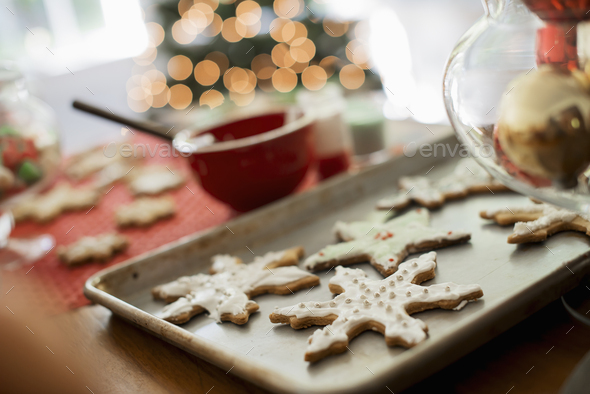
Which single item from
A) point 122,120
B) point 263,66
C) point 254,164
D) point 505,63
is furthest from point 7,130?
point 263,66

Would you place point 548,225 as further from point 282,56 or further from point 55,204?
point 282,56

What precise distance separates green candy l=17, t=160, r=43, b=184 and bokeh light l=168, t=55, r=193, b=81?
1346 millimetres

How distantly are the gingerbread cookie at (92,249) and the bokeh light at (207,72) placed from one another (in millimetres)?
1418

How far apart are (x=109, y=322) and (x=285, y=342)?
0.95 feet

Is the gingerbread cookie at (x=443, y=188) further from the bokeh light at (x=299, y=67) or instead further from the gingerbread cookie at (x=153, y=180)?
the bokeh light at (x=299, y=67)

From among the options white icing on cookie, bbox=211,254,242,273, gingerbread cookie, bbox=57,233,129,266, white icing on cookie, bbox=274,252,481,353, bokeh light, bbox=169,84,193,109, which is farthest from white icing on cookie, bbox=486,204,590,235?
bokeh light, bbox=169,84,193,109

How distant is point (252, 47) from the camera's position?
2.05 meters

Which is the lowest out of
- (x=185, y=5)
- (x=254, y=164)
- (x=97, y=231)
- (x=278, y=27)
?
(x=97, y=231)

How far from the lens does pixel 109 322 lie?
2.15 ft

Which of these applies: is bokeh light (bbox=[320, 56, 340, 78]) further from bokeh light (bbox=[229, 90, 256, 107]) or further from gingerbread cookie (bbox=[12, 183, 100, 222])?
gingerbread cookie (bbox=[12, 183, 100, 222])

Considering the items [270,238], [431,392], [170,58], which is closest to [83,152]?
[170,58]

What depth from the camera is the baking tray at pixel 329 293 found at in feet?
1.36

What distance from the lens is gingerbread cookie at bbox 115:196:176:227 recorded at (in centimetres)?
101

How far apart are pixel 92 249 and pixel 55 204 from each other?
14.2 inches
